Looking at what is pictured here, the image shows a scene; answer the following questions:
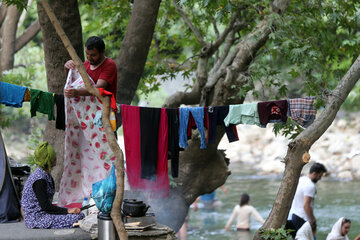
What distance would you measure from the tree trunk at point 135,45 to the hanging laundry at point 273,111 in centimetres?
214

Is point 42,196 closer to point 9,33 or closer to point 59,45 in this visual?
point 59,45

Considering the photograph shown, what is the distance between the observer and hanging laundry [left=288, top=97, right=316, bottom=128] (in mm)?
5855

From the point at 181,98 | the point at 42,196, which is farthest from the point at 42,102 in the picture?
the point at 181,98

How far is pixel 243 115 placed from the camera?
604 cm

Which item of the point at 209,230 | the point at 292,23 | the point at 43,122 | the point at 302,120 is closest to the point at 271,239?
the point at 302,120

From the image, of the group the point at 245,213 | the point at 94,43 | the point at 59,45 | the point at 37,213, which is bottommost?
the point at 245,213

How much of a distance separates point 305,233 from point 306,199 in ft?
1.52

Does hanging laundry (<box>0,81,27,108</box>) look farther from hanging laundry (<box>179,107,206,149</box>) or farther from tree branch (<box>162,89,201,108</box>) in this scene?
tree branch (<box>162,89,201,108</box>)

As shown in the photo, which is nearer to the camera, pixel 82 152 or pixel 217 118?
pixel 82 152

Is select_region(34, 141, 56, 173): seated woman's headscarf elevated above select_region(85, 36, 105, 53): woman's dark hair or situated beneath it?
situated beneath

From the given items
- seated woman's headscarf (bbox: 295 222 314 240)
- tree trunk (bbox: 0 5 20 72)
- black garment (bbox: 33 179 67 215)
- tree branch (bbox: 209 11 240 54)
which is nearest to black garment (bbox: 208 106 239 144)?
seated woman's headscarf (bbox: 295 222 314 240)

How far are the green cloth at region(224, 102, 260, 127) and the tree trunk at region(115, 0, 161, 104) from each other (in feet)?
6.02

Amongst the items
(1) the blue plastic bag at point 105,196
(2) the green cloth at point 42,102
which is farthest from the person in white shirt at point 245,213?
(1) the blue plastic bag at point 105,196

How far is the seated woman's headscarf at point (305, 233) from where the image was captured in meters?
6.56
